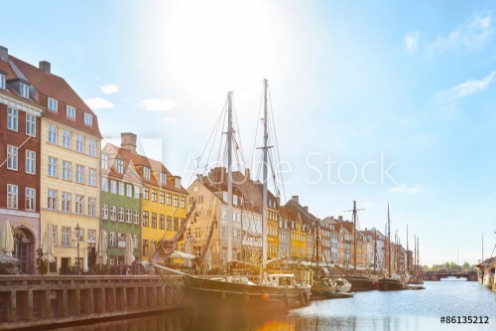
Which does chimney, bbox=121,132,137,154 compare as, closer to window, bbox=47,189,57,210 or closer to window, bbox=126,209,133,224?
window, bbox=126,209,133,224

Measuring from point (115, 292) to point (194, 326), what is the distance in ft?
23.1

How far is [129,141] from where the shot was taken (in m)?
75.4

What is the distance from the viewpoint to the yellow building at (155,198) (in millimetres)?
72438

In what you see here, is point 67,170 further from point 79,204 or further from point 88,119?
point 88,119

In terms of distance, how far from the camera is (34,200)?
5378 centimetres

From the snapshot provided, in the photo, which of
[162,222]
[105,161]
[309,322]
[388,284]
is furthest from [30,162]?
[388,284]

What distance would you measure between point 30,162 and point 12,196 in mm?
3660

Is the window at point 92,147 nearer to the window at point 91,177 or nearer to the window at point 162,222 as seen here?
the window at point 91,177

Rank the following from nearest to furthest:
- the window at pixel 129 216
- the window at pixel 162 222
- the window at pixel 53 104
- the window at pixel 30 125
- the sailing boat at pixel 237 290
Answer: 1. the sailing boat at pixel 237 290
2. the window at pixel 30 125
3. the window at pixel 53 104
4. the window at pixel 129 216
5. the window at pixel 162 222

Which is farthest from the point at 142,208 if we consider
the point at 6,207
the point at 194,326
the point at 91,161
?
the point at 194,326

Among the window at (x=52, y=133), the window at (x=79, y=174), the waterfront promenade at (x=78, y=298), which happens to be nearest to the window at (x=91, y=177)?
the window at (x=79, y=174)

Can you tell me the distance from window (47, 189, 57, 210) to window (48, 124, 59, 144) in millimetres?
4225

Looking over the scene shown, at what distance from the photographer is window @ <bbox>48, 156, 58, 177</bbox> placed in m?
56.1

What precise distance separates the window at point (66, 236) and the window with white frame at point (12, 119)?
10.7 meters
